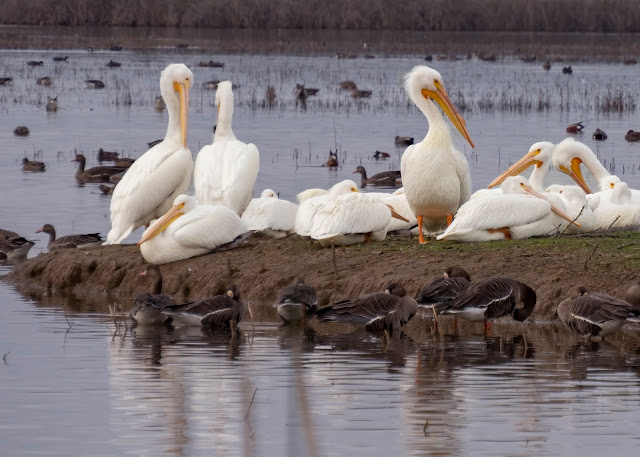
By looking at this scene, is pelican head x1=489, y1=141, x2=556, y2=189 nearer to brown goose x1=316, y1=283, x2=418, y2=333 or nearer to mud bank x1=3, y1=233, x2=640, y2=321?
mud bank x1=3, y1=233, x2=640, y2=321

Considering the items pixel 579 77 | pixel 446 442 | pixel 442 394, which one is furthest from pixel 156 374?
pixel 579 77

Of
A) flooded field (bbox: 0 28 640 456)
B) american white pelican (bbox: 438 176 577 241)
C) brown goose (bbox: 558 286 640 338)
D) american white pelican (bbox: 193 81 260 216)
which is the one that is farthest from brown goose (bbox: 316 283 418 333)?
american white pelican (bbox: 193 81 260 216)

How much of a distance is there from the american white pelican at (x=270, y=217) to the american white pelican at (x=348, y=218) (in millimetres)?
793

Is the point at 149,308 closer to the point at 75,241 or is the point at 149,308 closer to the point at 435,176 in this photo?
the point at 435,176

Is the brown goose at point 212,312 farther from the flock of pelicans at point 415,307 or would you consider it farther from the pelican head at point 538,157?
the pelican head at point 538,157

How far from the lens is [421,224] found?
9.56 m

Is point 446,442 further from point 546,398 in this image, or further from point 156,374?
point 156,374

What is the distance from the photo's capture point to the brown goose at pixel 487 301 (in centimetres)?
756

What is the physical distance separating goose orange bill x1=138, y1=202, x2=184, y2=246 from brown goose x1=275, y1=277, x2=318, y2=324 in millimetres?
1563

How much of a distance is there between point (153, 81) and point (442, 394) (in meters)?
26.2

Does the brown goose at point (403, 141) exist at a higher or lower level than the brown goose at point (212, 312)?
higher

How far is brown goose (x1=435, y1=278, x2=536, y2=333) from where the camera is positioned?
756cm

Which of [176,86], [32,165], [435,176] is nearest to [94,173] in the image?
[32,165]

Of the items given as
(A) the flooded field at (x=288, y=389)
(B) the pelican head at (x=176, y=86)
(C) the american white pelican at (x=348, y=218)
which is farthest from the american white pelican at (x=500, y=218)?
(B) the pelican head at (x=176, y=86)
